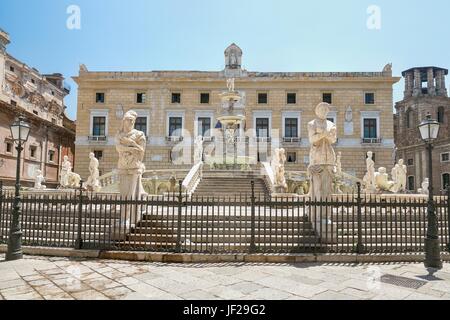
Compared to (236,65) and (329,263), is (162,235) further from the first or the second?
(236,65)

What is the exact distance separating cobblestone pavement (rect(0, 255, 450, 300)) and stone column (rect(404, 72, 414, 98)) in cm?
5064

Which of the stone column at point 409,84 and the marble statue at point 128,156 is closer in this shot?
the marble statue at point 128,156

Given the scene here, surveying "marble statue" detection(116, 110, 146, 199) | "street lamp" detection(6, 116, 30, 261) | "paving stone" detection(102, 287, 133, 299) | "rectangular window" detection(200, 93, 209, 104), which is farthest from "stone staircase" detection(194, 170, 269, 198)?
"rectangular window" detection(200, 93, 209, 104)

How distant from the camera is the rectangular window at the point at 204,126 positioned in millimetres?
35188

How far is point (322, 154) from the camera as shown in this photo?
26.1 feet

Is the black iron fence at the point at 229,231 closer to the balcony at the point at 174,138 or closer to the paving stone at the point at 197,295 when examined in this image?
the paving stone at the point at 197,295

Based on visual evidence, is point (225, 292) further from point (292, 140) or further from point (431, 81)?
point (431, 81)

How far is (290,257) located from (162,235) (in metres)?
3.03

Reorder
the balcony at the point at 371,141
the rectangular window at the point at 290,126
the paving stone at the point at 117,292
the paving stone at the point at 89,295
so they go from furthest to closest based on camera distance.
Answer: the rectangular window at the point at 290,126
the balcony at the point at 371,141
the paving stone at the point at 117,292
the paving stone at the point at 89,295

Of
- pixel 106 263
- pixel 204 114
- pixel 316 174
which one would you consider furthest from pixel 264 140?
pixel 106 263

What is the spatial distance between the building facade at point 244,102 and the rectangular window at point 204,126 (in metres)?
0.11

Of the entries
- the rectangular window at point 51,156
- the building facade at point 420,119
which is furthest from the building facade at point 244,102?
the building facade at point 420,119
